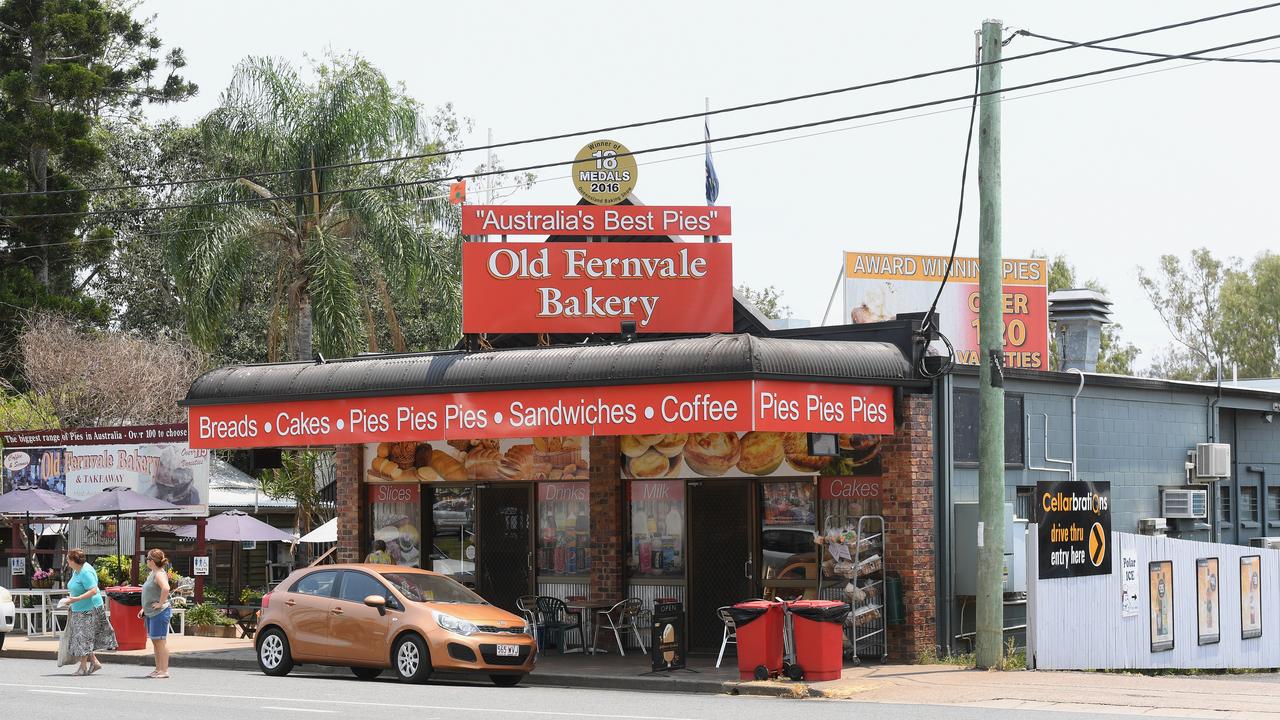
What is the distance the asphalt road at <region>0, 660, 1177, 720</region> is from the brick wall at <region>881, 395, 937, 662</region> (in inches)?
138

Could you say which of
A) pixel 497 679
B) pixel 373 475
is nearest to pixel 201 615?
pixel 373 475

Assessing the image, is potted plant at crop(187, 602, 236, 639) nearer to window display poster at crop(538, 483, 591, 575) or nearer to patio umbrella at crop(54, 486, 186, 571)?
patio umbrella at crop(54, 486, 186, 571)

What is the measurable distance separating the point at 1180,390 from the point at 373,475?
42.3 ft

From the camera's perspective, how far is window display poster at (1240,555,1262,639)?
22.4m

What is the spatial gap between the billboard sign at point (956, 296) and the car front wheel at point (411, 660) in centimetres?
1506

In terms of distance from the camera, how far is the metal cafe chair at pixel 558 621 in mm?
20844

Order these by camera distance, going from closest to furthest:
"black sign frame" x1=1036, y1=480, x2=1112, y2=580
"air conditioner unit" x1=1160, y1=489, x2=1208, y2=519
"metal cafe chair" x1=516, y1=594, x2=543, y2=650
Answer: "black sign frame" x1=1036, y1=480, x2=1112, y2=580 → "metal cafe chair" x1=516, y1=594, x2=543, y2=650 → "air conditioner unit" x1=1160, y1=489, x2=1208, y2=519

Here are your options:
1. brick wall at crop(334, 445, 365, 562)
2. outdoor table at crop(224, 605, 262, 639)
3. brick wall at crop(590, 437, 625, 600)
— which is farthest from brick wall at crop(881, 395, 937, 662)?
outdoor table at crop(224, 605, 262, 639)

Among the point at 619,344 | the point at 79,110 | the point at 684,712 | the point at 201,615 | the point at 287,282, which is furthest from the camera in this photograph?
the point at 79,110

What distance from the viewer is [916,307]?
31.8 meters

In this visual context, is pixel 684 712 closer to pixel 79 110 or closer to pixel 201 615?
pixel 201 615

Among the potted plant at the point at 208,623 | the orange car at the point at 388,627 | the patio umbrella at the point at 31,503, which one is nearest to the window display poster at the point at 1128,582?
the orange car at the point at 388,627

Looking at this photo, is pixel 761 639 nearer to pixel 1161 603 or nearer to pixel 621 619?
pixel 621 619

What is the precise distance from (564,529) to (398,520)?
10.3 ft
